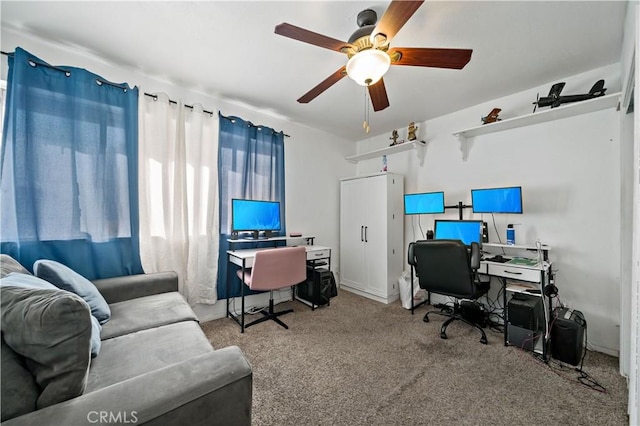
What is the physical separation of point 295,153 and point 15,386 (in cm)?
322

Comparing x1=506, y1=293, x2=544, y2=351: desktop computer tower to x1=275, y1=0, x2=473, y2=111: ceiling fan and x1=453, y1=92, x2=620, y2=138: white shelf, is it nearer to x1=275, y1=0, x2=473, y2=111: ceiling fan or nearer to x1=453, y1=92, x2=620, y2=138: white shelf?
x1=453, y1=92, x2=620, y2=138: white shelf

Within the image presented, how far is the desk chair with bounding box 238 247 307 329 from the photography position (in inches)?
94.1

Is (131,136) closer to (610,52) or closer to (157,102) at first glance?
(157,102)

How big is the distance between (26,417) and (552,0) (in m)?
3.17

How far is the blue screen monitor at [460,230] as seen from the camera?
271 cm

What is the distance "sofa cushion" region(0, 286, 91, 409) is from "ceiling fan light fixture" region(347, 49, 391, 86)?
179cm

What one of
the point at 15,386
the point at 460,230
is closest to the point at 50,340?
the point at 15,386

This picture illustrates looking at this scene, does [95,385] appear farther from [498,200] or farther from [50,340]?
[498,200]

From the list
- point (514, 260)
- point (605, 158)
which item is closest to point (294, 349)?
point (514, 260)

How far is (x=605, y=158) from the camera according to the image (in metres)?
2.22

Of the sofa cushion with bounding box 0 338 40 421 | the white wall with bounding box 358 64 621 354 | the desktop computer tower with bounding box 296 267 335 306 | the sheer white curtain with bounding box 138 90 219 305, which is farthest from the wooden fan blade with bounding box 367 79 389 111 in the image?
the sofa cushion with bounding box 0 338 40 421

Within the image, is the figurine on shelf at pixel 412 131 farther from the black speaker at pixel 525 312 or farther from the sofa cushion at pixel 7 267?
the sofa cushion at pixel 7 267

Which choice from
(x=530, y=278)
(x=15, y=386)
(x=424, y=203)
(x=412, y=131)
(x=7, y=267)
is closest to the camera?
(x=15, y=386)

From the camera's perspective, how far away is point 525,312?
2.10 meters
